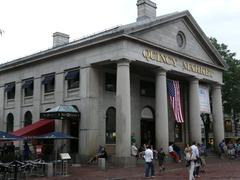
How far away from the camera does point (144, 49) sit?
30125 mm

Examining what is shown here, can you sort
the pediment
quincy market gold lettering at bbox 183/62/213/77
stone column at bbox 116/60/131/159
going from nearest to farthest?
stone column at bbox 116/60/131/159 < the pediment < quincy market gold lettering at bbox 183/62/213/77

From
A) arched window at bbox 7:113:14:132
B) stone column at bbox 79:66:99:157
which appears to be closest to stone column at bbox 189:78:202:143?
stone column at bbox 79:66:99:157

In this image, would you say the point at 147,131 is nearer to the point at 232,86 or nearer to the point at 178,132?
the point at 178,132

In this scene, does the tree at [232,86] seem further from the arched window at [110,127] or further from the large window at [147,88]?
the arched window at [110,127]

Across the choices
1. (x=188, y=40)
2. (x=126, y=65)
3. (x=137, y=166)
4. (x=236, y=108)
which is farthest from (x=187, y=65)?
(x=236, y=108)

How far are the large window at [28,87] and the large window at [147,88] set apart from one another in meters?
10.8

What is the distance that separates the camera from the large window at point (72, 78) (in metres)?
32.1

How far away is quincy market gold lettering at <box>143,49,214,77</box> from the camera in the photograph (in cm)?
3047

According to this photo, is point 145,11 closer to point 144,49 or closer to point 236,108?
point 144,49

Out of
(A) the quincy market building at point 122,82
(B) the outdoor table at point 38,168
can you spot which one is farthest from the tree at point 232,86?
(B) the outdoor table at point 38,168

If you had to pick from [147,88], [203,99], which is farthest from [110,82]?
[203,99]

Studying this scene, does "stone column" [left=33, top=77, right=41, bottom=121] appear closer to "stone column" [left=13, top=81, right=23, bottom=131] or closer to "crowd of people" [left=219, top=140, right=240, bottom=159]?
"stone column" [left=13, top=81, right=23, bottom=131]

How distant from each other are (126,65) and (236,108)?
2708cm

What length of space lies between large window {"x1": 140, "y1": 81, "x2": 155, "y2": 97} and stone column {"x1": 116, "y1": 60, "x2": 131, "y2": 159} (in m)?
7.98
